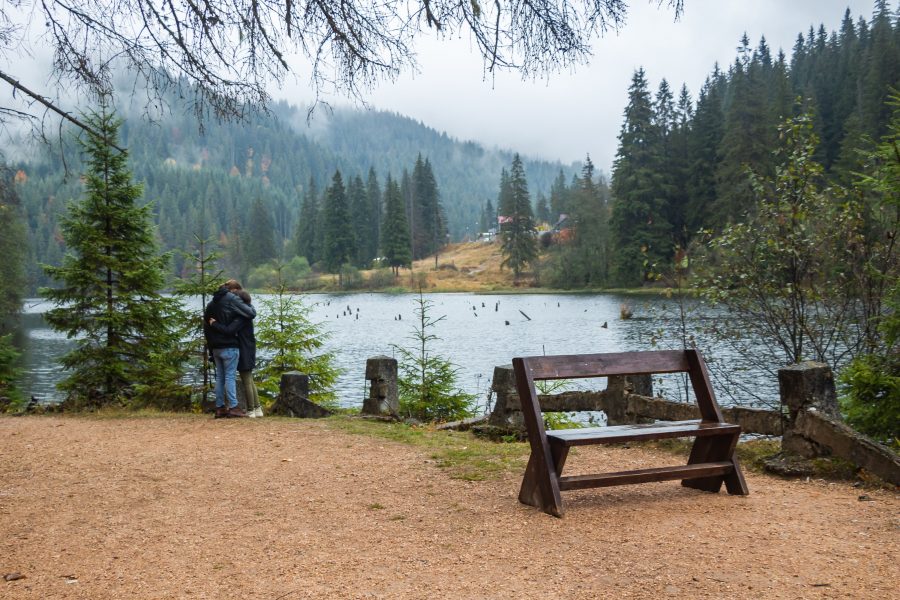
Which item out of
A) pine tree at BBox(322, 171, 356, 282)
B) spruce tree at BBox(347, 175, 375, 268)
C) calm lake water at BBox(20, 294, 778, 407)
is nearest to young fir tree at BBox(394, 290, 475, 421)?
calm lake water at BBox(20, 294, 778, 407)

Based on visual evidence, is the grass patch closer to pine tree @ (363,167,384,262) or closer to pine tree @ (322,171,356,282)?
pine tree @ (322,171,356,282)

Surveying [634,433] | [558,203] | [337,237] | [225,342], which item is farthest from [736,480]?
[558,203]

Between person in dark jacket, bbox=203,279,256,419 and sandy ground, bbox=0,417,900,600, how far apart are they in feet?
11.0

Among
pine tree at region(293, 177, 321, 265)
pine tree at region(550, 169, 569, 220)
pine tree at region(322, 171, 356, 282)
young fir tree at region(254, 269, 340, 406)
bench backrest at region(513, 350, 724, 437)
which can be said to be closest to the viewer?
bench backrest at region(513, 350, 724, 437)

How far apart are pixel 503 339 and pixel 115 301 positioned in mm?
19963

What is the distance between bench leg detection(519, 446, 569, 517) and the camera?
4656 millimetres

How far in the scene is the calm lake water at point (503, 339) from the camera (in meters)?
16.1

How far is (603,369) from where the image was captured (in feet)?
16.2

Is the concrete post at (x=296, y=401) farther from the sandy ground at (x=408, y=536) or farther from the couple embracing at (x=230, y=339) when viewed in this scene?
the sandy ground at (x=408, y=536)

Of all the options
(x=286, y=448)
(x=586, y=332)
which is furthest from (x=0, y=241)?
(x=286, y=448)

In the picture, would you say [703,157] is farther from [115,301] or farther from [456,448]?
[456,448]

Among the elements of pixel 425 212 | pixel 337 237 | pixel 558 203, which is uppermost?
pixel 558 203

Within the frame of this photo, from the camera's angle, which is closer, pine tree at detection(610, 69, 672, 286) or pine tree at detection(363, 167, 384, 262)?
pine tree at detection(610, 69, 672, 286)

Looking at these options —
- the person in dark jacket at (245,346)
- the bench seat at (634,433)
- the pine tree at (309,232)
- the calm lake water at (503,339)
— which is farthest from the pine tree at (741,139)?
the pine tree at (309,232)
